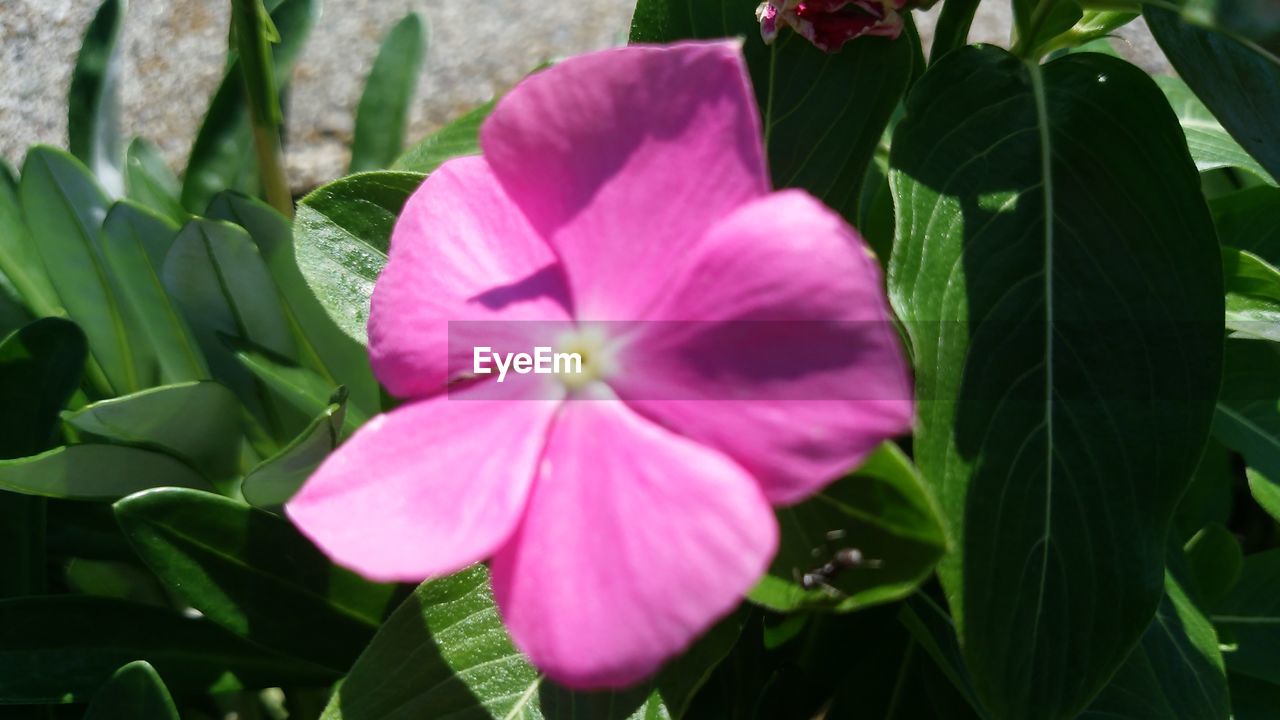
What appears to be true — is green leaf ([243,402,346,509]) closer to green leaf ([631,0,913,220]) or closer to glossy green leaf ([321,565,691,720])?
glossy green leaf ([321,565,691,720])

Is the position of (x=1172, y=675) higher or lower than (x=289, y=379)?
lower

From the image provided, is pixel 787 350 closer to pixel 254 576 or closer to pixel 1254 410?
pixel 254 576

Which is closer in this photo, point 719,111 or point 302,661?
point 719,111

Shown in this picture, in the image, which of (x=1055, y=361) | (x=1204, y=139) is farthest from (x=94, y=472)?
(x=1204, y=139)

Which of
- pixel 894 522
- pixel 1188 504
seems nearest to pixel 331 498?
pixel 894 522

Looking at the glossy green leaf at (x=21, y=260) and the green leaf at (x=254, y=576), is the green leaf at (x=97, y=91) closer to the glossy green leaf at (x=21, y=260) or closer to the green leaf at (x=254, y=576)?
the glossy green leaf at (x=21, y=260)

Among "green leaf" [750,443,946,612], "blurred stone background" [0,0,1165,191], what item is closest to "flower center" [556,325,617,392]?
"green leaf" [750,443,946,612]

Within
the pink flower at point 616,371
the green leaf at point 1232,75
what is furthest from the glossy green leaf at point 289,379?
the green leaf at point 1232,75

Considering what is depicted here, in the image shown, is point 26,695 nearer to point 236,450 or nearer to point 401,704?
Result: point 236,450
